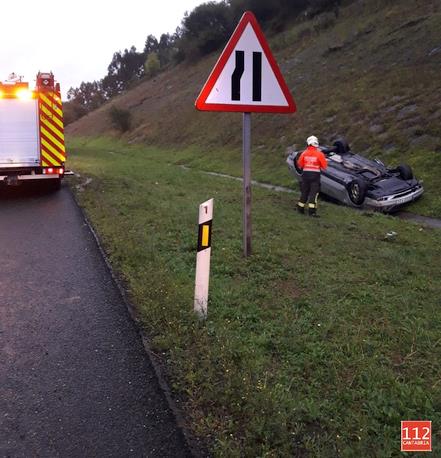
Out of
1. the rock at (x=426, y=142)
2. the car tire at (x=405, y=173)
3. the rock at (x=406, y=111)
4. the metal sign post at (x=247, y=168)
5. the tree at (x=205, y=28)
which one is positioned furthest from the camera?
the tree at (x=205, y=28)

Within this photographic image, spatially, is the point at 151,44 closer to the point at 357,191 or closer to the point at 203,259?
the point at 357,191

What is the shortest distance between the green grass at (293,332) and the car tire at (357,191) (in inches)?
128

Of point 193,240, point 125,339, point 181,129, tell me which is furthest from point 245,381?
point 181,129

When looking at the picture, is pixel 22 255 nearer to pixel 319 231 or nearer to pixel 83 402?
pixel 83 402

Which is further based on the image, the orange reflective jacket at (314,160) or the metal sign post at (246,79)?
the orange reflective jacket at (314,160)

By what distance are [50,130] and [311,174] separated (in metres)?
6.58

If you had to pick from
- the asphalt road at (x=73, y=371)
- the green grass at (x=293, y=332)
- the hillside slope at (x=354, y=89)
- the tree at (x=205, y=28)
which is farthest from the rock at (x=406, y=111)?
the tree at (x=205, y=28)

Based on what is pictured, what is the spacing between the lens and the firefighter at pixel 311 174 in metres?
10.2

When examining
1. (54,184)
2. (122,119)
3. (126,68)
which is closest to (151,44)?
(126,68)

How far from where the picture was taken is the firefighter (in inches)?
400

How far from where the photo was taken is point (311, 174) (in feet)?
33.6

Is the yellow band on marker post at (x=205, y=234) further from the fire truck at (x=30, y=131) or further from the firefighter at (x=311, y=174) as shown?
the fire truck at (x=30, y=131)

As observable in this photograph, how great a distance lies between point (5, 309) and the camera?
448cm

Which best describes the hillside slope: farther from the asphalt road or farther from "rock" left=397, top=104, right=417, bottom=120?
the asphalt road
